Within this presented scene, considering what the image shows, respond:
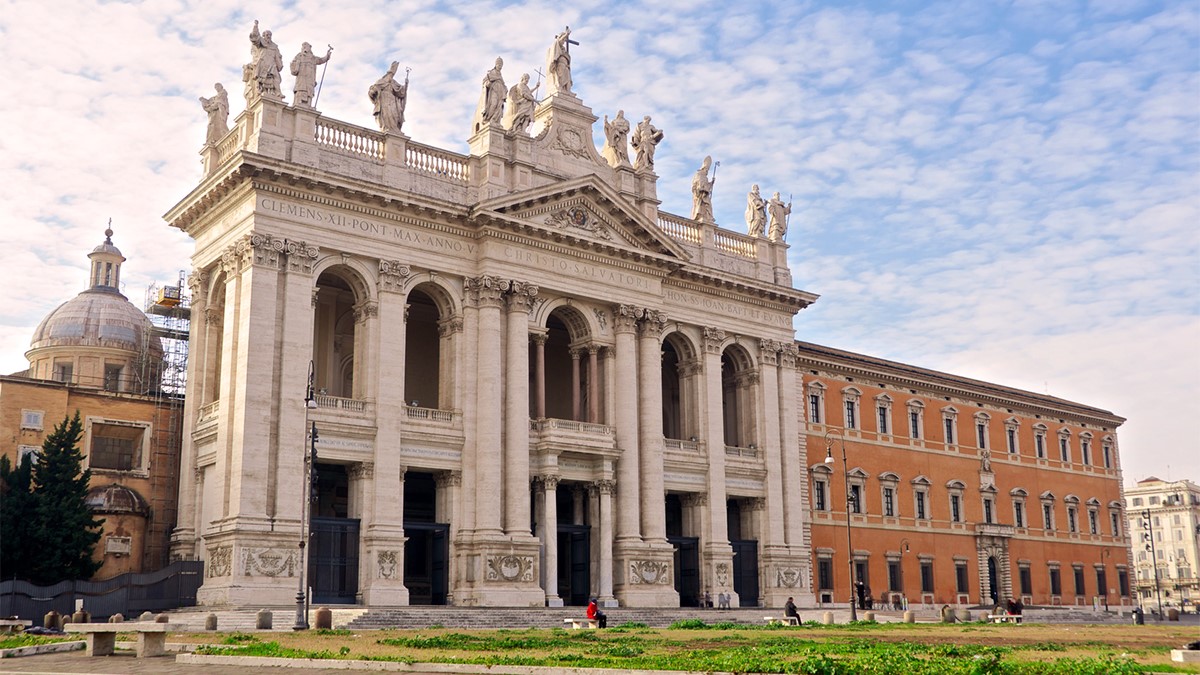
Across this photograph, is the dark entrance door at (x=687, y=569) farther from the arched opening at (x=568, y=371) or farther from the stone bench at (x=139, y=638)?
the stone bench at (x=139, y=638)

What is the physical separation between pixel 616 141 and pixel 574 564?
17.7 meters

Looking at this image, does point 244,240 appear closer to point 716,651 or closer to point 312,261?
point 312,261

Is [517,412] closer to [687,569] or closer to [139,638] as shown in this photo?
[687,569]

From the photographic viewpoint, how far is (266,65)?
41438 mm

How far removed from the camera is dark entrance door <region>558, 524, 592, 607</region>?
46156mm

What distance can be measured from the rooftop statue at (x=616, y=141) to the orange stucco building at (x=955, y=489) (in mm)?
14308

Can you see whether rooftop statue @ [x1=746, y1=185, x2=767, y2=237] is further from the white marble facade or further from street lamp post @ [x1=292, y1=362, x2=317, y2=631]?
street lamp post @ [x1=292, y1=362, x2=317, y2=631]

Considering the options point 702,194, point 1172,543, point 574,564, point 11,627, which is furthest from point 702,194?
point 1172,543

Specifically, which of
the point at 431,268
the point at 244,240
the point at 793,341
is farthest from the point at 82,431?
the point at 793,341

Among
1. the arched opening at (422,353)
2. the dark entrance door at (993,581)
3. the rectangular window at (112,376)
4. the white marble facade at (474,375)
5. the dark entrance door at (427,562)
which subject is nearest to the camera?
the white marble facade at (474,375)

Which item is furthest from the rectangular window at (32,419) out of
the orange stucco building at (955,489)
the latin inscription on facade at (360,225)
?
the orange stucco building at (955,489)

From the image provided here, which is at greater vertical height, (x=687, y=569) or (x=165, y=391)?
(x=165, y=391)

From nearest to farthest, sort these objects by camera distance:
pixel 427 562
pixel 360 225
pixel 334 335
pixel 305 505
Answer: pixel 305 505 → pixel 360 225 → pixel 427 562 → pixel 334 335

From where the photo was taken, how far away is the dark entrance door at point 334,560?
3931 centimetres
